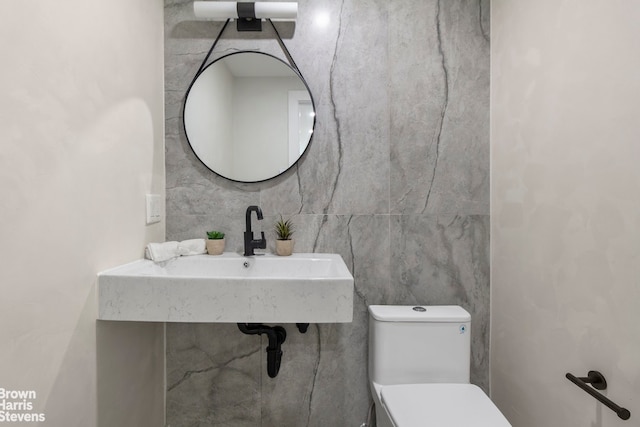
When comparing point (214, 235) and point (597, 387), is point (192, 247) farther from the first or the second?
point (597, 387)

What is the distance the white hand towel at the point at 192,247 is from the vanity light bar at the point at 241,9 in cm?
100

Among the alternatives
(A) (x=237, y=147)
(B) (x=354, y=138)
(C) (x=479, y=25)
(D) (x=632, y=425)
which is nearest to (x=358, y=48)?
(B) (x=354, y=138)

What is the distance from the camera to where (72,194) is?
103 centimetres

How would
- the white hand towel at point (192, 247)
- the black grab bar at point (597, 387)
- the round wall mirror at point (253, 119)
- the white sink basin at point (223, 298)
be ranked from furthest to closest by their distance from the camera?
the round wall mirror at point (253, 119), the white hand towel at point (192, 247), the white sink basin at point (223, 298), the black grab bar at point (597, 387)

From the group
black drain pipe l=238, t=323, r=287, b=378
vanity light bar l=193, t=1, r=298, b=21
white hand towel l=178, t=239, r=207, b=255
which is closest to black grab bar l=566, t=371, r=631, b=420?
black drain pipe l=238, t=323, r=287, b=378

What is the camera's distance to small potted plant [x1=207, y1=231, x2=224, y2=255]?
162cm

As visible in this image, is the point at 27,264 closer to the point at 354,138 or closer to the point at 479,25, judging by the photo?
the point at 354,138

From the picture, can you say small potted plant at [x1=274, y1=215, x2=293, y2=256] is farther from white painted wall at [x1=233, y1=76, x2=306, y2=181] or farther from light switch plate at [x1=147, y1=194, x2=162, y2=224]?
light switch plate at [x1=147, y1=194, x2=162, y2=224]

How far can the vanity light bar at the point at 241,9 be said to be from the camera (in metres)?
1.59

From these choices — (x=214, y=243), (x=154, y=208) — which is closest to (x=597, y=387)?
(x=214, y=243)

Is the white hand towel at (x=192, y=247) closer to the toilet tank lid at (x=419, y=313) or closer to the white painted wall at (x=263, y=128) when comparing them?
the white painted wall at (x=263, y=128)

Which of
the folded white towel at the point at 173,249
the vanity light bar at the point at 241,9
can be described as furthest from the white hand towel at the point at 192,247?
the vanity light bar at the point at 241,9

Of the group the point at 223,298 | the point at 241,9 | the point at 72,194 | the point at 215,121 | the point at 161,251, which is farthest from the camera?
the point at 215,121

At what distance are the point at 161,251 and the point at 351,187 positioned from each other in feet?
2.84
